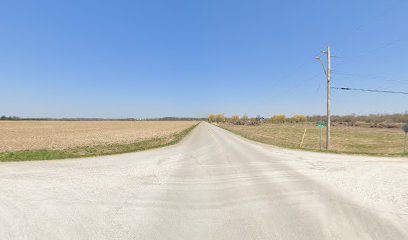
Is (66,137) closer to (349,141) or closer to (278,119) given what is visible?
(349,141)

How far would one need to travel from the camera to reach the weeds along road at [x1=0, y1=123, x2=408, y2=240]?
388cm

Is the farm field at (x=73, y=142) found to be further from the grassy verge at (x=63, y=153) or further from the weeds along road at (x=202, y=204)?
the weeds along road at (x=202, y=204)

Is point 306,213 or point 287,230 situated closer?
point 287,230

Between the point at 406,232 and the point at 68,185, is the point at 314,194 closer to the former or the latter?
the point at 406,232

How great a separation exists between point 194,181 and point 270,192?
95.8 inches

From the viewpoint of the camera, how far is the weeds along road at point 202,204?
3.88 metres

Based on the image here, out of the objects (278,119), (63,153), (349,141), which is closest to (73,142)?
(63,153)

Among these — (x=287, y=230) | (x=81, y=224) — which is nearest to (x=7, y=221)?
(x=81, y=224)

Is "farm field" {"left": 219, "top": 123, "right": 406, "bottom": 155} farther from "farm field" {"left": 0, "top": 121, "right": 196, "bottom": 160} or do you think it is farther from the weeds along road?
"farm field" {"left": 0, "top": 121, "right": 196, "bottom": 160}

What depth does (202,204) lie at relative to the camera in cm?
514

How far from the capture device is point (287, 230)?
3.90 meters

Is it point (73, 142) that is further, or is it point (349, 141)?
point (349, 141)

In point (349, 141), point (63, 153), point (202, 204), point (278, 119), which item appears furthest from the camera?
point (278, 119)

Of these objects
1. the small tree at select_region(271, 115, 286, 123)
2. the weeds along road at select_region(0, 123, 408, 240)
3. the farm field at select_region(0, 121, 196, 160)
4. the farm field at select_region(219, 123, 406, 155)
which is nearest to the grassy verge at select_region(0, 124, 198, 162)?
the farm field at select_region(0, 121, 196, 160)
